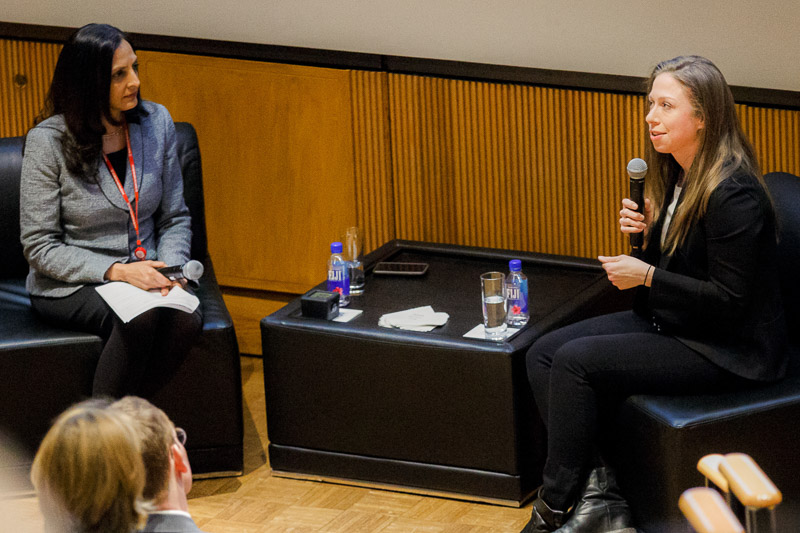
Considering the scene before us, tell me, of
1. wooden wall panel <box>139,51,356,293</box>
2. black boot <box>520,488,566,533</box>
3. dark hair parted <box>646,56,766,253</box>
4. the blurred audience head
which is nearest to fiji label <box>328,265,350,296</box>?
wooden wall panel <box>139,51,356,293</box>

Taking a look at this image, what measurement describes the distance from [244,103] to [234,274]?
0.64m

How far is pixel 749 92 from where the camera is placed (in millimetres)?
3275

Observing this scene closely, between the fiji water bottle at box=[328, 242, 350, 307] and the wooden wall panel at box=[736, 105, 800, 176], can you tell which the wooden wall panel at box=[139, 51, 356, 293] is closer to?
the fiji water bottle at box=[328, 242, 350, 307]

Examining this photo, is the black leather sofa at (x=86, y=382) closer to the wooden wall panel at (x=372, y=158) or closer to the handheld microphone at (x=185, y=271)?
the handheld microphone at (x=185, y=271)

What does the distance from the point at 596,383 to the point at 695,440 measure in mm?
265

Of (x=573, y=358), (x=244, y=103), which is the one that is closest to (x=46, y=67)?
(x=244, y=103)

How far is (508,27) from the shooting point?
11.9ft

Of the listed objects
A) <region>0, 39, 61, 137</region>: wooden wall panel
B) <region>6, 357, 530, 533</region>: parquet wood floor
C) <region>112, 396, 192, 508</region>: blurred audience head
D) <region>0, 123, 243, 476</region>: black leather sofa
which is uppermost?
<region>0, 39, 61, 137</region>: wooden wall panel

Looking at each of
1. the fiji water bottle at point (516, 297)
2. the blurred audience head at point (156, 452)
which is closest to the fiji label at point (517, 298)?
the fiji water bottle at point (516, 297)

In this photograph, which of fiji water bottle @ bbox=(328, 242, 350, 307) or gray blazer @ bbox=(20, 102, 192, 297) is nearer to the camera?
gray blazer @ bbox=(20, 102, 192, 297)

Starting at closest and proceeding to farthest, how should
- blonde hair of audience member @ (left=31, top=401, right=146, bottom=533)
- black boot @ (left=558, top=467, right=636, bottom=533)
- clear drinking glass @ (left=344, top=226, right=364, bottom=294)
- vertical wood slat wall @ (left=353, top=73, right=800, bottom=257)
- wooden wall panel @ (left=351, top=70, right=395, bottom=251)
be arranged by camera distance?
blonde hair of audience member @ (left=31, top=401, right=146, bottom=533) → black boot @ (left=558, top=467, right=636, bottom=533) → clear drinking glass @ (left=344, top=226, right=364, bottom=294) → vertical wood slat wall @ (left=353, top=73, right=800, bottom=257) → wooden wall panel @ (left=351, top=70, right=395, bottom=251)

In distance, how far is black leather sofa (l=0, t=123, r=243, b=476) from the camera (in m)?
3.13

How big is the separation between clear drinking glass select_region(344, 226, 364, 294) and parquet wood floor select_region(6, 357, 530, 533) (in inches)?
23.7

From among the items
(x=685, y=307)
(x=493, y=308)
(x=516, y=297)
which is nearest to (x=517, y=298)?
(x=516, y=297)
